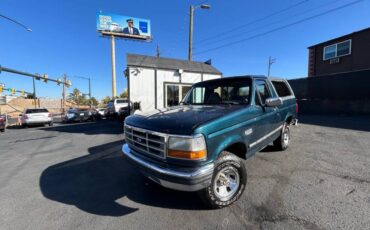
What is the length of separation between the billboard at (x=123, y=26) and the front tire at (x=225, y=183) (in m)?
40.4

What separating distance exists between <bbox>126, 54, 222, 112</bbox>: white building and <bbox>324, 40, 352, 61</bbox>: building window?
15410mm

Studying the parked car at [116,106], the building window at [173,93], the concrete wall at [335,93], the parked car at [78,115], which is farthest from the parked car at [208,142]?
the parked car at [78,115]

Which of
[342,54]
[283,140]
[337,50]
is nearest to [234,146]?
[283,140]

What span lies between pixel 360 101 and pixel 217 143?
14.6m

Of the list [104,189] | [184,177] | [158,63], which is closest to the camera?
[184,177]

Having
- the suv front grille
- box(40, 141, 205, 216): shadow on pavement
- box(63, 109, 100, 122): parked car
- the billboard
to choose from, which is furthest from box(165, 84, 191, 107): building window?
the billboard

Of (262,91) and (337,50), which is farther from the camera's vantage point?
(337,50)

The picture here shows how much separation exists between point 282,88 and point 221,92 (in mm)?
2292

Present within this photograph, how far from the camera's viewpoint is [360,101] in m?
12.0

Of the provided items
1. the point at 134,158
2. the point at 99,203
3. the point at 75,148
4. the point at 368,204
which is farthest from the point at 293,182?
the point at 75,148

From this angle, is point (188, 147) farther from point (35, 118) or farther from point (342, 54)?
point (342, 54)

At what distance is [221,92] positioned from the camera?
416 cm

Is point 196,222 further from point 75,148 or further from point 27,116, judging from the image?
point 27,116

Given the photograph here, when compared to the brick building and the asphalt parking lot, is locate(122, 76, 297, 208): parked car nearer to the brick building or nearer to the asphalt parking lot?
the asphalt parking lot
